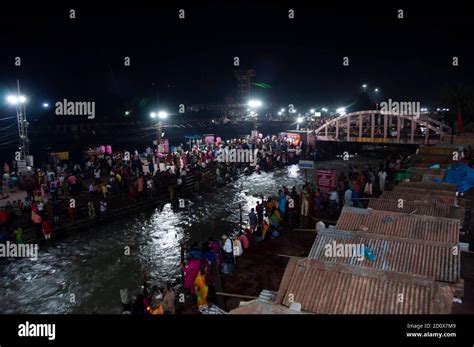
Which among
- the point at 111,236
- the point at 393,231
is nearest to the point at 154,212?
the point at 111,236

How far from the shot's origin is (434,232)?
289 inches

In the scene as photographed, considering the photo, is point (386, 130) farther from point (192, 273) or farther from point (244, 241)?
point (192, 273)

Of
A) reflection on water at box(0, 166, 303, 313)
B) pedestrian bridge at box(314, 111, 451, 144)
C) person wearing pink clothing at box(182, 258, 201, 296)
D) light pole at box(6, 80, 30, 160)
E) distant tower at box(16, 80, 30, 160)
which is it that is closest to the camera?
person wearing pink clothing at box(182, 258, 201, 296)

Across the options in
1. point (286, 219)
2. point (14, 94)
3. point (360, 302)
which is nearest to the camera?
point (360, 302)

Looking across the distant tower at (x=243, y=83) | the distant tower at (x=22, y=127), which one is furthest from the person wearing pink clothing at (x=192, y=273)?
the distant tower at (x=243, y=83)

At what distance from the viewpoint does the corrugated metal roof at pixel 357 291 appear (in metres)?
5.17

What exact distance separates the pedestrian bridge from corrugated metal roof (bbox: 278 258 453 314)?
29.9 metres

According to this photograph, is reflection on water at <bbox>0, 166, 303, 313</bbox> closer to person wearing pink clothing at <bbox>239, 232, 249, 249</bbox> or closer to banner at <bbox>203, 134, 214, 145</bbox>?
person wearing pink clothing at <bbox>239, 232, 249, 249</bbox>

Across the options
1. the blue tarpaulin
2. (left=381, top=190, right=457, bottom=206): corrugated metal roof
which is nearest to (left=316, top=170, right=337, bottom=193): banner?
the blue tarpaulin

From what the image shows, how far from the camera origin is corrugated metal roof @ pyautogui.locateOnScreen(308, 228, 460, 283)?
6.30 m

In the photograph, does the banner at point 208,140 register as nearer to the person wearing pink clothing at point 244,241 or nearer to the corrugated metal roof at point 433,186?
the person wearing pink clothing at point 244,241
